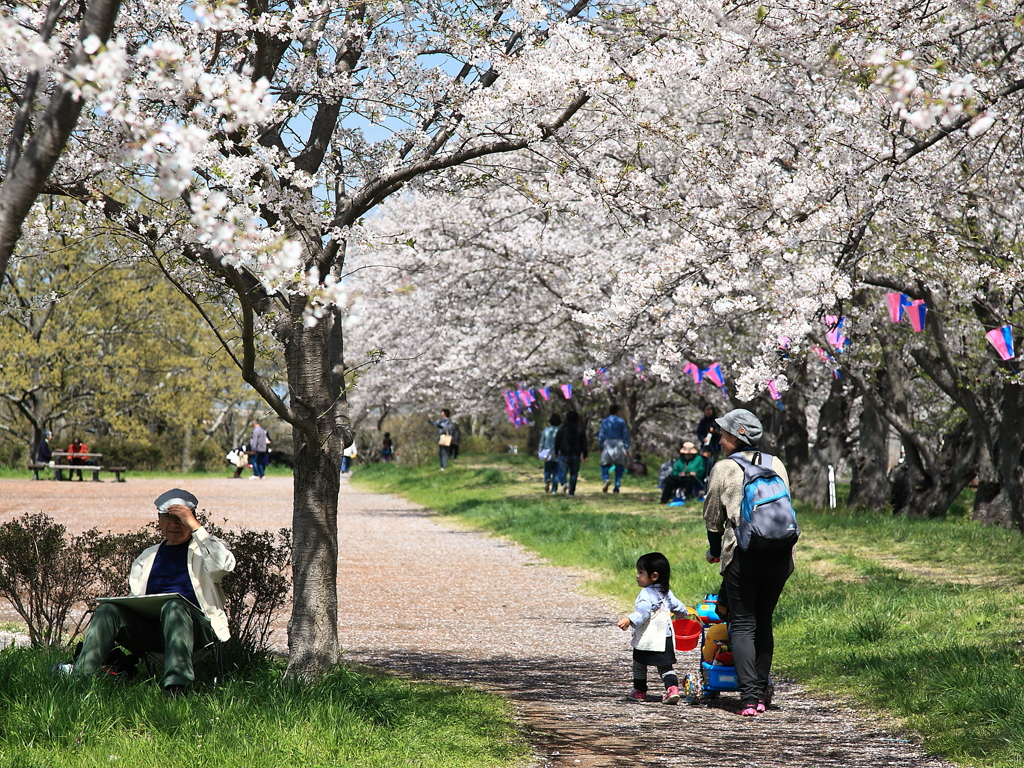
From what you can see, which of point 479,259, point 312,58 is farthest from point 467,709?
point 479,259

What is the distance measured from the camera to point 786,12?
819 cm

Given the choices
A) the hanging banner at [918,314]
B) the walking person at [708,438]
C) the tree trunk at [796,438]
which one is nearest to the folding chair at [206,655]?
the hanging banner at [918,314]

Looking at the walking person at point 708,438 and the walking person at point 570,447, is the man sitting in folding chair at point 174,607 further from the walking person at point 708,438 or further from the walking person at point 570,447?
the walking person at point 570,447

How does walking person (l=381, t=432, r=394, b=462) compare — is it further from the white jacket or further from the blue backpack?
the blue backpack

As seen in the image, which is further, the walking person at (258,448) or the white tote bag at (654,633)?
the walking person at (258,448)

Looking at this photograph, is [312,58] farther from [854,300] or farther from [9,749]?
[854,300]

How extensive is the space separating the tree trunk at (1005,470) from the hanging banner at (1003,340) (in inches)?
14.3

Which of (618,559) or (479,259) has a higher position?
(479,259)

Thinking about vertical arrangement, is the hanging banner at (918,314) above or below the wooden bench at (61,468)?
above

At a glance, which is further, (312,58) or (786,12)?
(786,12)

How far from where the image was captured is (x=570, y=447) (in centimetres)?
2192

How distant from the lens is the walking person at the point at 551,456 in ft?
75.9

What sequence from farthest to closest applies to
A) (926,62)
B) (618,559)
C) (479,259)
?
(479,259) < (618,559) < (926,62)

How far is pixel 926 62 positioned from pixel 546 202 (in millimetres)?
3008
